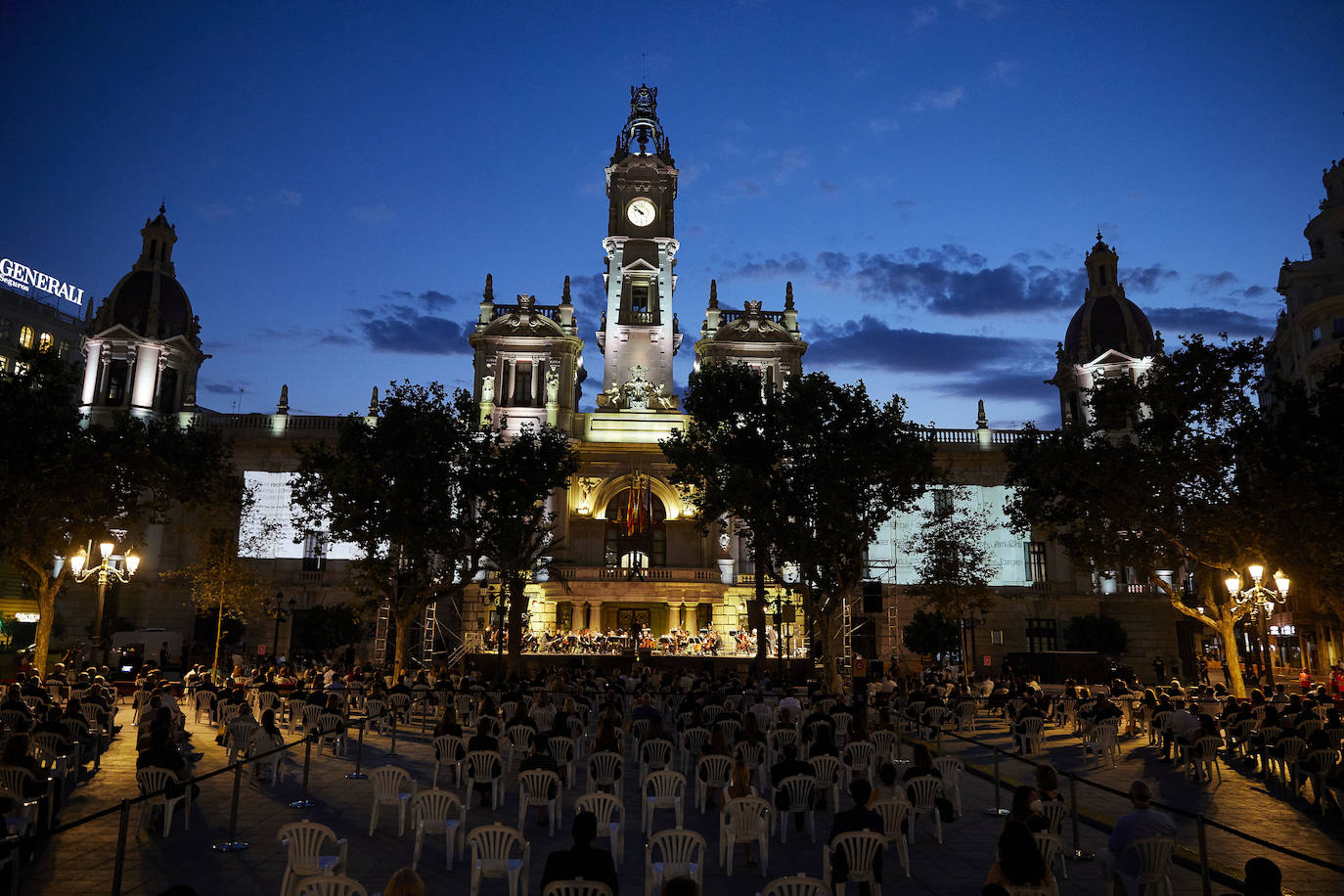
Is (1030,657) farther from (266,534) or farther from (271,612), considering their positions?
(266,534)

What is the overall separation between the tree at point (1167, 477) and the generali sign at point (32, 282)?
65966 millimetres

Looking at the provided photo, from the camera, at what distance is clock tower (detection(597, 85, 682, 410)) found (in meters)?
51.9

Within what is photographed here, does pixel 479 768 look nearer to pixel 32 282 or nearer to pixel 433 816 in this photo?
pixel 433 816

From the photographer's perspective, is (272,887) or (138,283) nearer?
(272,887)

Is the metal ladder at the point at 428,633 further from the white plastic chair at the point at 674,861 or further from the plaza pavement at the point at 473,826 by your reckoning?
the white plastic chair at the point at 674,861

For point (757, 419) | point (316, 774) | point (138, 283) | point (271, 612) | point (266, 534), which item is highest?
point (138, 283)

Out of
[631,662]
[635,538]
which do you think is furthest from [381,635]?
[635,538]

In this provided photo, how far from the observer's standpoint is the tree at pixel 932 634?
42.8 metres

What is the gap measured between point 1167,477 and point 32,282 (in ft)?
234

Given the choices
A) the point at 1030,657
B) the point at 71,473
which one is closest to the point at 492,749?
the point at 71,473

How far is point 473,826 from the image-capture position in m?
12.5

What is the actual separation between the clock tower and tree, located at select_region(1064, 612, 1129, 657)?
24.8 m

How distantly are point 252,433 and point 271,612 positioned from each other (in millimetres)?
13278

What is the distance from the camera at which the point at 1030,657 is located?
139ft
